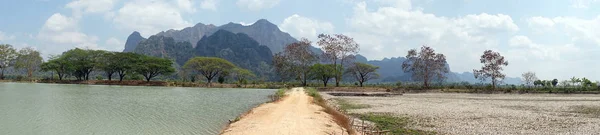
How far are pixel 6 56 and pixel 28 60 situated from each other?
503 cm

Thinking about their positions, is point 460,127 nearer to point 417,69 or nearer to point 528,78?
point 417,69

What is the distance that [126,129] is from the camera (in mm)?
17922

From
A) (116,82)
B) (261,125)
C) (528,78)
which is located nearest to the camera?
(261,125)

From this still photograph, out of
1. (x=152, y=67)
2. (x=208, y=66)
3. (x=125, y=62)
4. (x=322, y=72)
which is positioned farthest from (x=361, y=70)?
(x=125, y=62)

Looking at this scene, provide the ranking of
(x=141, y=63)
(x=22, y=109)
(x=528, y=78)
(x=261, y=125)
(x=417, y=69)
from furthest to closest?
(x=528, y=78)
(x=141, y=63)
(x=417, y=69)
(x=22, y=109)
(x=261, y=125)

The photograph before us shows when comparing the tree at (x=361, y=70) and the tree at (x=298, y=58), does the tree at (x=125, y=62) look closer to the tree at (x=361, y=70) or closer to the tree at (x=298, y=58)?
the tree at (x=298, y=58)

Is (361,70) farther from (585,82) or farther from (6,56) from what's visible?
(6,56)

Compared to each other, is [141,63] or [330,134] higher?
[141,63]

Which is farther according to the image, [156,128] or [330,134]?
[156,128]

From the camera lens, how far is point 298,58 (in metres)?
89.4

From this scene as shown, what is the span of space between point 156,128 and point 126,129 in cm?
138

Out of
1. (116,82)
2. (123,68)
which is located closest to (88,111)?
(116,82)

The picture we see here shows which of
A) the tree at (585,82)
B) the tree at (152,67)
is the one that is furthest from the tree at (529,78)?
the tree at (152,67)

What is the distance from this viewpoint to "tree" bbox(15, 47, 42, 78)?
105750mm
